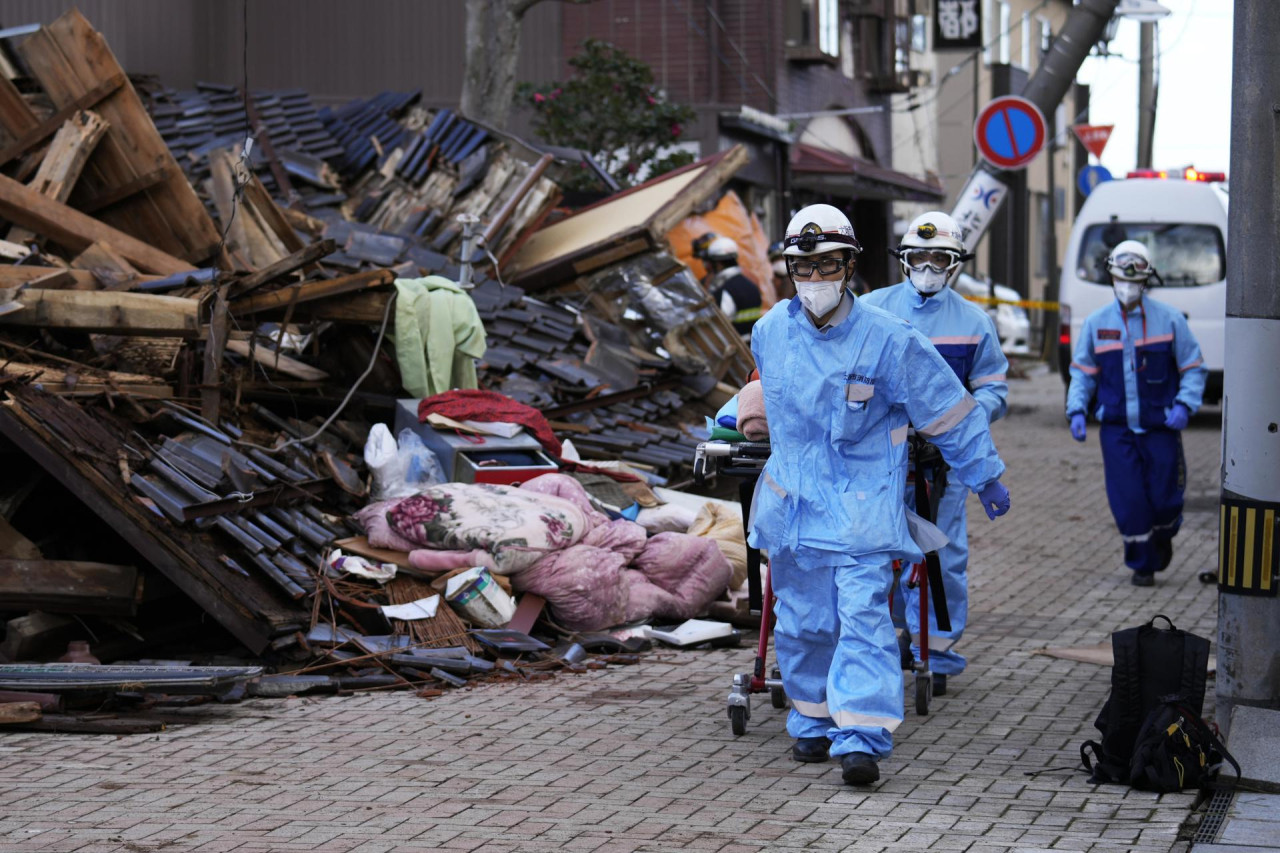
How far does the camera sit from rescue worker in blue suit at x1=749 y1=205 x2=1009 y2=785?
5.84 meters

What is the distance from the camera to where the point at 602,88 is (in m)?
20.5

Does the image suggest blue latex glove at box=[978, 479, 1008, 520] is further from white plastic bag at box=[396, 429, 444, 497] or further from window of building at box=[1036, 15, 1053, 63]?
window of building at box=[1036, 15, 1053, 63]

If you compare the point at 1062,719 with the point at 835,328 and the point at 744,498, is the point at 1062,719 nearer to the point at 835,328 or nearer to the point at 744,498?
the point at 744,498

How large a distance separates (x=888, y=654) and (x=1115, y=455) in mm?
4840

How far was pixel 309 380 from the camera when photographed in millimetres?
10102

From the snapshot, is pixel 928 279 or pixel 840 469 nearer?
pixel 840 469

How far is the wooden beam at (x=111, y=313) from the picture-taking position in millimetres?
8664

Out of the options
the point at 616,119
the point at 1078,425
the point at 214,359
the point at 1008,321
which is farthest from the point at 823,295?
the point at 1008,321

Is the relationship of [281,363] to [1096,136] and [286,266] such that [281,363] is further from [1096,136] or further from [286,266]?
[1096,136]

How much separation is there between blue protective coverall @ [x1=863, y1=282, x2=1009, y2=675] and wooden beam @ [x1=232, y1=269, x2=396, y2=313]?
309cm

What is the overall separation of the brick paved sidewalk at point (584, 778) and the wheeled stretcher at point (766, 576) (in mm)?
140

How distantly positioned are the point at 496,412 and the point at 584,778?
417 cm

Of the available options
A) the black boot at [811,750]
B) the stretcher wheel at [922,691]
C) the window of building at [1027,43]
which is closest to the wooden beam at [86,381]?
the black boot at [811,750]

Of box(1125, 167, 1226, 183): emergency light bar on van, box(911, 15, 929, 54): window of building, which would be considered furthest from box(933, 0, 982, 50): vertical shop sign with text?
box(1125, 167, 1226, 183): emergency light bar on van
